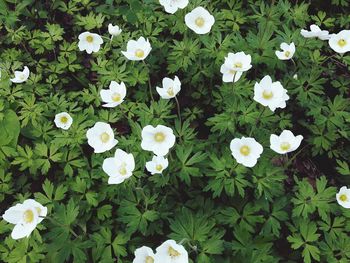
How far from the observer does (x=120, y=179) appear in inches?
92.2

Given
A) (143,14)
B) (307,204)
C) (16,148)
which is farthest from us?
(143,14)

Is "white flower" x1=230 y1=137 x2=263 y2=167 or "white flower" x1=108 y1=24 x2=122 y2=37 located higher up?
"white flower" x1=108 y1=24 x2=122 y2=37

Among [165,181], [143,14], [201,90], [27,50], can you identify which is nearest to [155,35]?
[143,14]

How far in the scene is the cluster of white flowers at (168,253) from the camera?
1965 millimetres

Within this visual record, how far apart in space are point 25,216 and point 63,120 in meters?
0.85

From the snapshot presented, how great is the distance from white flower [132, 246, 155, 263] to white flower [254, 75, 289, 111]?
1.14 meters

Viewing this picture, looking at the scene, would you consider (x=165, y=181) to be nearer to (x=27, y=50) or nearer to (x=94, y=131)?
(x=94, y=131)

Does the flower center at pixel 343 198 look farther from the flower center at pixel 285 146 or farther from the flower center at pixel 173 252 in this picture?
the flower center at pixel 173 252

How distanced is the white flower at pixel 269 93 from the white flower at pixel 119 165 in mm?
881

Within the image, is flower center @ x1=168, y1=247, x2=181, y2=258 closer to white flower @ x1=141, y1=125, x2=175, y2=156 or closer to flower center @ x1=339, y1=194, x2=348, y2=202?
white flower @ x1=141, y1=125, x2=175, y2=156

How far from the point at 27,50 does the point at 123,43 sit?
100cm

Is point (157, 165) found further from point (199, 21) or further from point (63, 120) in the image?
point (199, 21)

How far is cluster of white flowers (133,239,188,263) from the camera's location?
1965 mm

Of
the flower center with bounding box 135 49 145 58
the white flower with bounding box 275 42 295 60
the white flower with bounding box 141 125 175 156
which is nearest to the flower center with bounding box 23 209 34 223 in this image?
the white flower with bounding box 141 125 175 156
